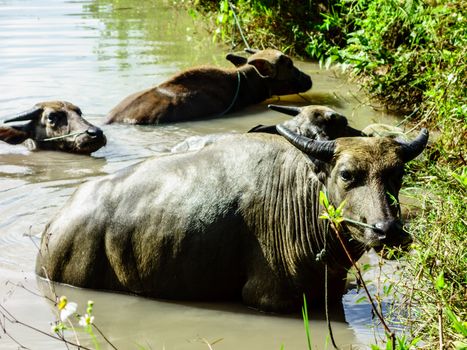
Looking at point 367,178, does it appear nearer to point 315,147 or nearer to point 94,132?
point 315,147

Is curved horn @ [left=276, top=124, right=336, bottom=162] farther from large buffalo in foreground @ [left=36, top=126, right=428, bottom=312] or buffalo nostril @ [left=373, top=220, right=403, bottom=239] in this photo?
buffalo nostril @ [left=373, top=220, right=403, bottom=239]

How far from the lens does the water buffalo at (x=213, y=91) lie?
474 inches

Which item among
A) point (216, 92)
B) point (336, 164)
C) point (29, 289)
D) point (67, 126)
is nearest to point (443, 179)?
point (336, 164)

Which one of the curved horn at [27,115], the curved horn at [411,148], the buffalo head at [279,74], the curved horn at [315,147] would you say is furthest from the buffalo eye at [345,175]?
the buffalo head at [279,74]

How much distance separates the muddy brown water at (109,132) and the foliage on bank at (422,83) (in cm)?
63

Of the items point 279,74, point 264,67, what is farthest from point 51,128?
point 279,74

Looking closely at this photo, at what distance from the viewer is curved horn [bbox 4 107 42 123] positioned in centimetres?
1109

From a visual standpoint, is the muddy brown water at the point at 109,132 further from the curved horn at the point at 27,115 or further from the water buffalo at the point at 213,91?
the curved horn at the point at 27,115

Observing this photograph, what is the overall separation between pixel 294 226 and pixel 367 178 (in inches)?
31.5

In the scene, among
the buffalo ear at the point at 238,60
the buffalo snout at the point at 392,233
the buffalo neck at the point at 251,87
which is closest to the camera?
the buffalo snout at the point at 392,233

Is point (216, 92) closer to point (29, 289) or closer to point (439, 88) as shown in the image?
point (439, 88)

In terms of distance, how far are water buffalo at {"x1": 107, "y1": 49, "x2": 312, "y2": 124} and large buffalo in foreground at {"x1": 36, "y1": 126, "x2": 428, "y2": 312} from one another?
17.5 feet

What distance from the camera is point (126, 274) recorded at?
21.6 feet

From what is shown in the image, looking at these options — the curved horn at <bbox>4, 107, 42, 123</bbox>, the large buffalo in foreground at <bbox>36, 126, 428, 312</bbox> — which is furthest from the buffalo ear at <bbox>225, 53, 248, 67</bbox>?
the large buffalo in foreground at <bbox>36, 126, 428, 312</bbox>
